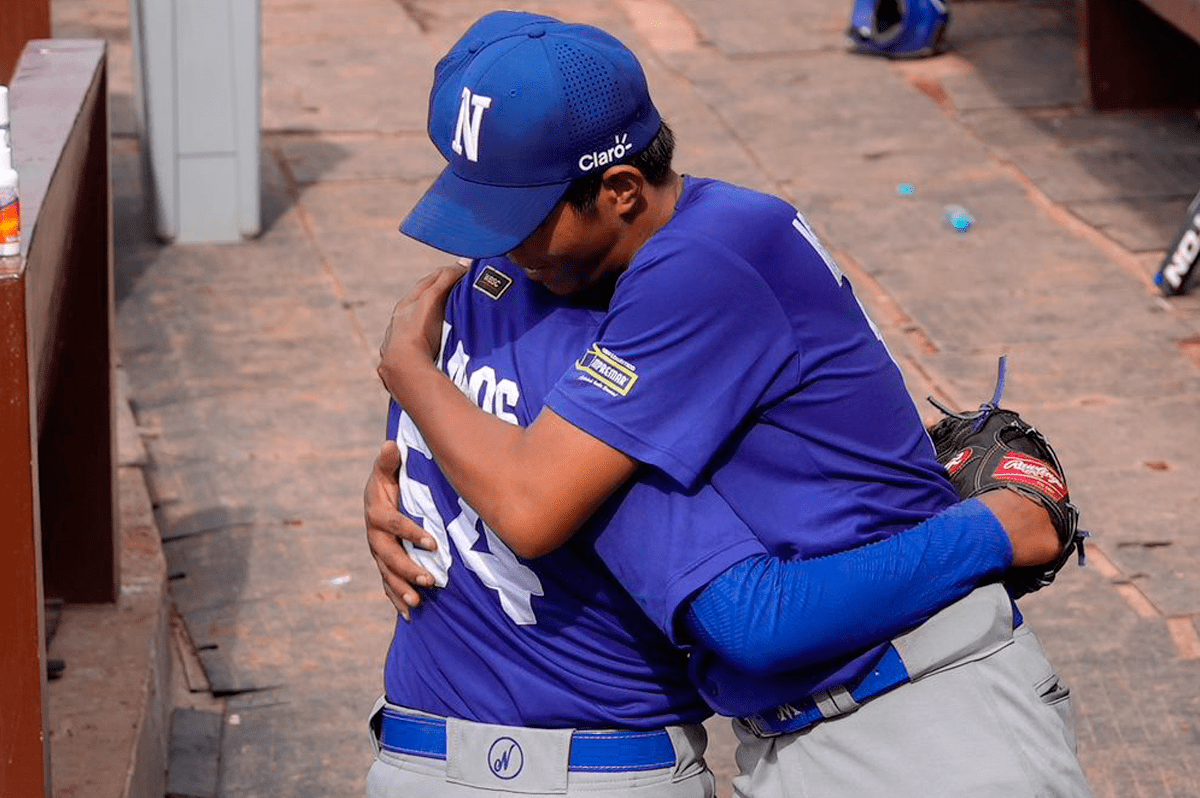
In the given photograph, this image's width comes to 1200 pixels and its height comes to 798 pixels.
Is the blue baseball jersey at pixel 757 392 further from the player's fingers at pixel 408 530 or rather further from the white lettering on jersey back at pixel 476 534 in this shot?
the player's fingers at pixel 408 530

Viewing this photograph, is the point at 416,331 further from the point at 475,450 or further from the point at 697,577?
Result: the point at 697,577

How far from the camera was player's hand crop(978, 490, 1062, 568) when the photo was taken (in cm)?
250

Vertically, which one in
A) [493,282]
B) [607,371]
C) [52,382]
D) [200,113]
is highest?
[607,371]

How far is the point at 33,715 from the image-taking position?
277 centimetres

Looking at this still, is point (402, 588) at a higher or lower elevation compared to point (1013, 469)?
lower

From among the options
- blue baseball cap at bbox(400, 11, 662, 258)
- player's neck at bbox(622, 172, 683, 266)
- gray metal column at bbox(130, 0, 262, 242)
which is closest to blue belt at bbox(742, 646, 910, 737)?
player's neck at bbox(622, 172, 683, 266)

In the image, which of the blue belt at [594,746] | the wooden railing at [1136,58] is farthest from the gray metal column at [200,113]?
the blue belt at [594,746]

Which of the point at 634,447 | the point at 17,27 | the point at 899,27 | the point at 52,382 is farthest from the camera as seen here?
the point at 899,27

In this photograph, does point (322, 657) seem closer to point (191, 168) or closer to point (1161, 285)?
point (191, 168)

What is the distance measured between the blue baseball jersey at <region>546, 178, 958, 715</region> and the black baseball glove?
0.13 meters

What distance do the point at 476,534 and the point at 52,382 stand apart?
1.72m

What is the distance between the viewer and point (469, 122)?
2.40m

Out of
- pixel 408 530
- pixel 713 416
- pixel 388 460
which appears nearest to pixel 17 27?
pixel 388 460

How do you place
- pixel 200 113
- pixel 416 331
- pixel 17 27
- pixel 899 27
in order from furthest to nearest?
pixel 899 27
pixel 200 113
pixel 17 27
pixel 416 331
